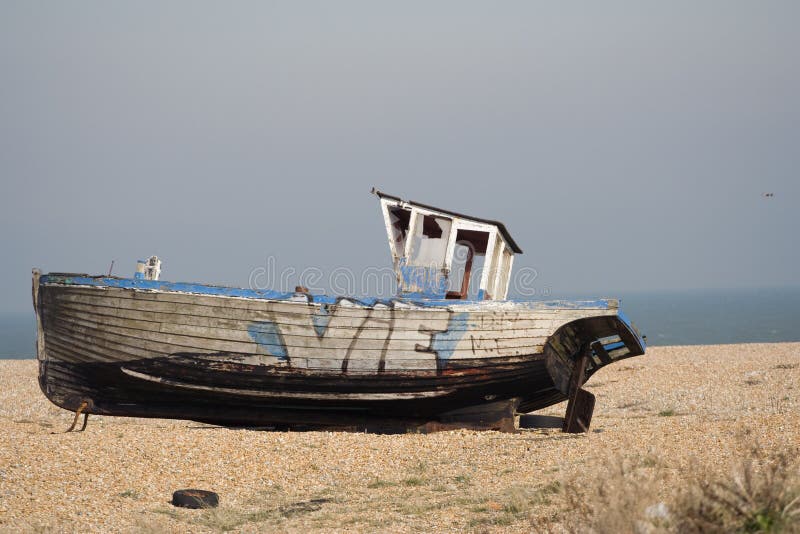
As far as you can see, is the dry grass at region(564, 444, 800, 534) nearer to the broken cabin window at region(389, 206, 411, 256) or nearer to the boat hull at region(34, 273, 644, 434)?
the boat hull at region(34, 273, 644, 434)

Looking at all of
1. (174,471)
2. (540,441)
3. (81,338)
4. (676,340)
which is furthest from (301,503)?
(676,340)

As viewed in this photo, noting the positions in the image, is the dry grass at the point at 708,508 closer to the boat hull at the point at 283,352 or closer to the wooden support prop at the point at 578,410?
the boat hull at the point at 283,352

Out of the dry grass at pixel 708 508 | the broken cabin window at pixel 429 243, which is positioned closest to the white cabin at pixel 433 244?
the broken cabin window at pixel 429 243

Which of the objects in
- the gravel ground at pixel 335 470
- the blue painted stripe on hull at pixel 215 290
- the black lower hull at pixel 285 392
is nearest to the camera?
the gravel ground at pixel 335 470

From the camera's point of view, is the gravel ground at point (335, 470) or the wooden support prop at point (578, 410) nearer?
the gravel ground at point (335, 470)

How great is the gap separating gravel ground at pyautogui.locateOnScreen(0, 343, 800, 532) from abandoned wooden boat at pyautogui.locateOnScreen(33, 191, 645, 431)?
49 cm

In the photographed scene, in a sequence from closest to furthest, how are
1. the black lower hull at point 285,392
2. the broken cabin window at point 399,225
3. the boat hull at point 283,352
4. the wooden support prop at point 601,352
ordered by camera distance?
the boat hull at point 283,352 < the black lower hull at point 285,392 < the broken cabin window at point 399,225 < the wooden support prop at point 601,352

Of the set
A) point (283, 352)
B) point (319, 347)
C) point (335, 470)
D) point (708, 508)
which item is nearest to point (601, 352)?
point (319, 347)

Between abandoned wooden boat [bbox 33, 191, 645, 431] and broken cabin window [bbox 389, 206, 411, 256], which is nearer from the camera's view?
abandoned wooden boat [bbox 33, 191, 645, 431]

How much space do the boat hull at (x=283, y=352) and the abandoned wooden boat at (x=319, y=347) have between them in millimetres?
17

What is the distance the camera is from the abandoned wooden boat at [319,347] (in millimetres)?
10258

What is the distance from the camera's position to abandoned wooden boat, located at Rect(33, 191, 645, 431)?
10.3 m

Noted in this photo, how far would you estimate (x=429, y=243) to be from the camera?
12.1m

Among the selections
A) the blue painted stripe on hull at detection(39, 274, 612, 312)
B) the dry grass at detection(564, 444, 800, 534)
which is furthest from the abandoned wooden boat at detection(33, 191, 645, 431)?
the dry grass at detection(564, 444, 800, 534)
